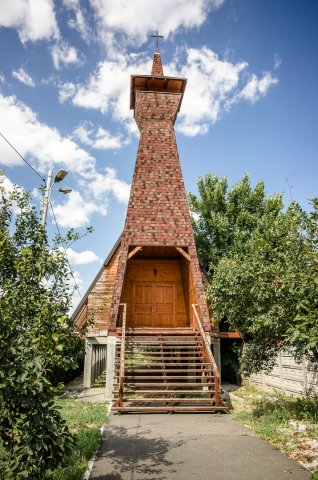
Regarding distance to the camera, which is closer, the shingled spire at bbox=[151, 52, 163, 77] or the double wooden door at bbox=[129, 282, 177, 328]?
the double wooden door at bbox=[129, 282, 177, 328]

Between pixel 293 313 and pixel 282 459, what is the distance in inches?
98.0

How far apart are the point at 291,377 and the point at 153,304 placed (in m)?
6.74

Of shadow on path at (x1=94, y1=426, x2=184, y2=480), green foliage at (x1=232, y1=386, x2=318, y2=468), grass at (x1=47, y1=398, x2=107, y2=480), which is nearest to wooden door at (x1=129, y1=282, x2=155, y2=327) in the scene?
grass at (x1=47, y1=398, x2=107, y2=480)

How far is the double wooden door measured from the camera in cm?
1494

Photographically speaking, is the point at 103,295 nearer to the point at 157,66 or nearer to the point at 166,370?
the point at 166,370

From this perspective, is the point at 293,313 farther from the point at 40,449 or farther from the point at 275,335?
the point at 40,449

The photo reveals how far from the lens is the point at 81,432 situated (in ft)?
20.5

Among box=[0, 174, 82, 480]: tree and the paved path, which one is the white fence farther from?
box=[0, 174, 82, 480]: tree

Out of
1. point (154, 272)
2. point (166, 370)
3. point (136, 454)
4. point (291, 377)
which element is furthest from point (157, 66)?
point (136, 454)

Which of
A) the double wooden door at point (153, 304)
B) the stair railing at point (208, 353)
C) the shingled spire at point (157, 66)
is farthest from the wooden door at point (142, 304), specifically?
Result: the shingled spire at point (157, 66)

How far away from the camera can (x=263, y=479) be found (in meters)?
4.34

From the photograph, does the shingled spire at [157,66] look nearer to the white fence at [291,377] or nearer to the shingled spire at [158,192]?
the shingled spire at [158,192]

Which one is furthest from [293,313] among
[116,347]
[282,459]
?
[116,347]

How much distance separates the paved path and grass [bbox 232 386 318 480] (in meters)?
0.22
